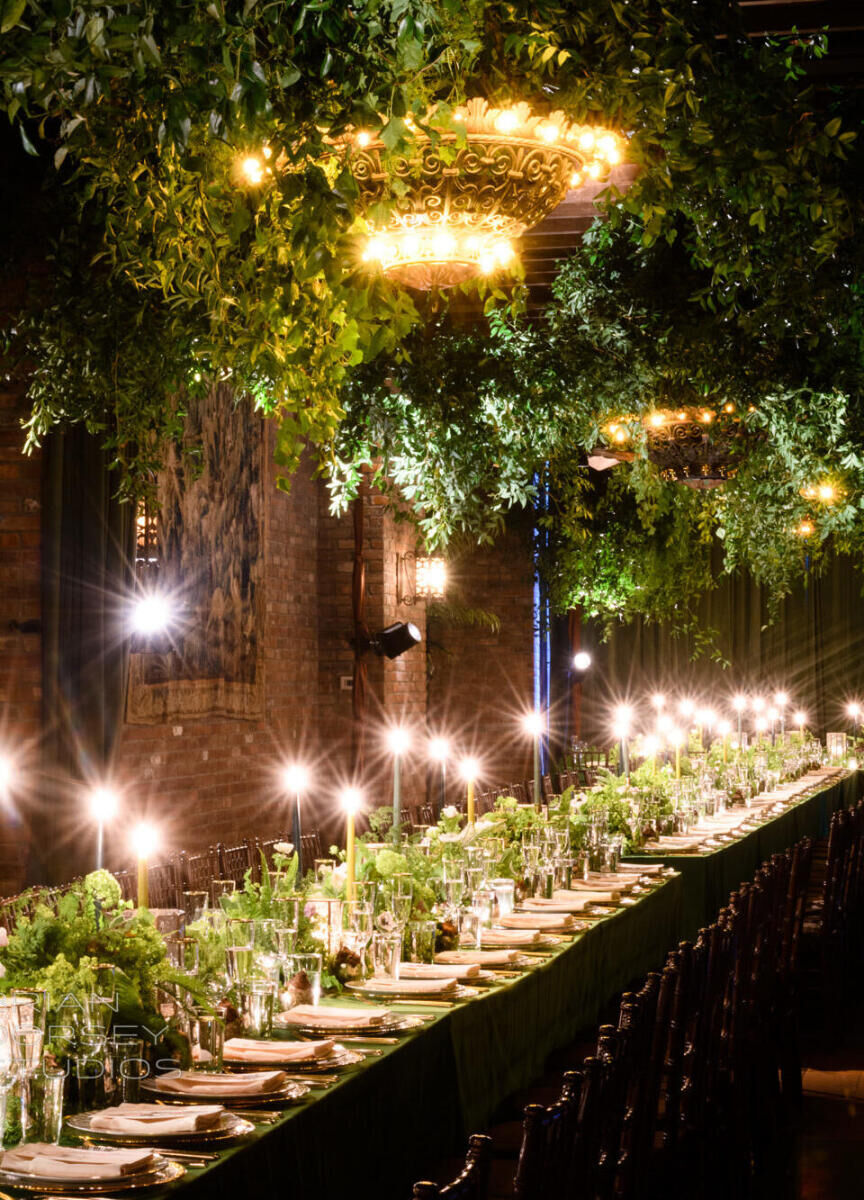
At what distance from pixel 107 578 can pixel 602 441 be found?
3660 mm

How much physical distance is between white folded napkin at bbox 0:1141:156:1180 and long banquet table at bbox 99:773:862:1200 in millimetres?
81

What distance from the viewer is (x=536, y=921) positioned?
4656 millimetres

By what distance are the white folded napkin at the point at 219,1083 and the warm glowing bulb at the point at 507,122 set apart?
2.23 metres

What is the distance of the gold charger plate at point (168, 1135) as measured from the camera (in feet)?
7.92

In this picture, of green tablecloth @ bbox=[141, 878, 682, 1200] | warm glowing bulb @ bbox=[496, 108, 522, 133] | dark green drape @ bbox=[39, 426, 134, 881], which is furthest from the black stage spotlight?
warm glowing bulb @ bbox=[496, 108, 522, 133]

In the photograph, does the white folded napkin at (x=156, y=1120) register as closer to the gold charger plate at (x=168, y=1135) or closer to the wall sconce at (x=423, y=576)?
the gold charger plate at (x=168, y=1135)

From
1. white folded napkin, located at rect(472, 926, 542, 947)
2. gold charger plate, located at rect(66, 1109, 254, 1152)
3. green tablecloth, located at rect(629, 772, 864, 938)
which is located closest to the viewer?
gold charger plate, located at rect(66, 1109, 254, 1152)

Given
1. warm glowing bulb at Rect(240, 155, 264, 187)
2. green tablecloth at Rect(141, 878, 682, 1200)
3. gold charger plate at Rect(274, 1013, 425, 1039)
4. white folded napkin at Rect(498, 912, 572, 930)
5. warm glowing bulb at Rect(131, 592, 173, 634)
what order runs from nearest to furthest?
green tablecloth at Rect(141, 878, 682, 1200), gold charger plate at Rect(274, 1013, 425, 1039), warm glowing bulb at Rect(240, 155, 264, 187), white folded napkin at Rect(498, 912, 572, 930), warm glowing bulb at Rect(131, 592, 173, 634)

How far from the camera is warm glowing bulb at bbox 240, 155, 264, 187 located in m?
3.43

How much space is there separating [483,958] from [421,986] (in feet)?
1.44

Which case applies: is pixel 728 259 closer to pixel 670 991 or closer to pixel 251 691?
pixel 670 991

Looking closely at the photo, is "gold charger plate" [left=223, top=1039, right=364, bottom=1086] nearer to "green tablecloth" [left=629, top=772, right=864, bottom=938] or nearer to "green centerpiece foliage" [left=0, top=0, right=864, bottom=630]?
"green centerpiece foliage" [left=0, top=0, right=864, bottom=630]

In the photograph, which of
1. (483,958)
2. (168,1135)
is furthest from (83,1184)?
(483,958)

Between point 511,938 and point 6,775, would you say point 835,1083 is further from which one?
point 6,775
